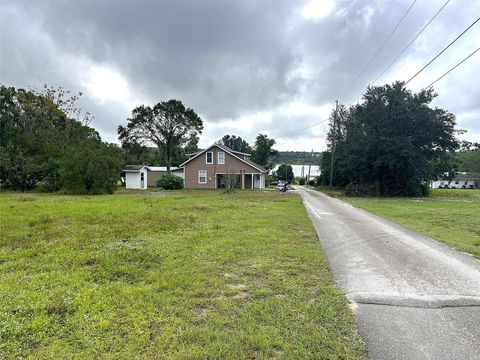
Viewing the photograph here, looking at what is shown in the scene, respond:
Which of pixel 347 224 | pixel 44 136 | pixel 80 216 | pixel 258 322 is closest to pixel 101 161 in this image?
pixel 44 136

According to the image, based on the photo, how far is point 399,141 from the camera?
90.8 feet

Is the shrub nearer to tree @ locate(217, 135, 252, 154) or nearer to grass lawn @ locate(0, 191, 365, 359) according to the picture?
grass lawn @ locate(0, 191, 365, 359)

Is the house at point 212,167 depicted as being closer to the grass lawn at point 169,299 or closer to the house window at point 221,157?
the house window at point 221,157

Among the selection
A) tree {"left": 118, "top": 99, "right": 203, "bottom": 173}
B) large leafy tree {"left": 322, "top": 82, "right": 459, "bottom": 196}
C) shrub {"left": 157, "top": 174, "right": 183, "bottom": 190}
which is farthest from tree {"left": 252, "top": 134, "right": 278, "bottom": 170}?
large leafy tree {"left": 322, "top": 82, "right": 459, "bottom": 196}

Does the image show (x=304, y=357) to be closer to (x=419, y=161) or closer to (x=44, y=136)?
(x=419, y=161)

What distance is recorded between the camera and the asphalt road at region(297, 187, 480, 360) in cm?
307

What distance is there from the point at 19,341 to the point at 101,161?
26641 mm

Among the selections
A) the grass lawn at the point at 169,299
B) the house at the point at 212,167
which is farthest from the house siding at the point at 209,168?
the grass lawn at the point at 169,299

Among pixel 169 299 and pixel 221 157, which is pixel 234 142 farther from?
pixel 169 299

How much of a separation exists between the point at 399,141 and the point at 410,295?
26.5 metres

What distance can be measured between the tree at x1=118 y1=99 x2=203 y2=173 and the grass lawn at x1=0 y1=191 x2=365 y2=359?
44852 millimetres

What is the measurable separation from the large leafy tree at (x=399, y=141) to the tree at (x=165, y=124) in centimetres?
2931

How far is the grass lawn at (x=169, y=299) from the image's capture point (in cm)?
293

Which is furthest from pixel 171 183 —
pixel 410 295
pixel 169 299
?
pixel 410 295
